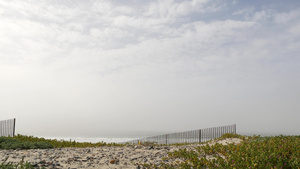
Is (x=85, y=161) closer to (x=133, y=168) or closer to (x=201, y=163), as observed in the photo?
(x=133, y=168)

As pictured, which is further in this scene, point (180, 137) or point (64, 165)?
point (180, 137)

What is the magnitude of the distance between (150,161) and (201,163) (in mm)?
1955

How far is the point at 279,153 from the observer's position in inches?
345

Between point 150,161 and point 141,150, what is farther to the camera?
point 141,150

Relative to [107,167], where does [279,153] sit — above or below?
above

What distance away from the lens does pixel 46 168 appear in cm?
848

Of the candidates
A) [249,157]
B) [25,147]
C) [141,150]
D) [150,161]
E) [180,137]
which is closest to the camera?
[249,157]

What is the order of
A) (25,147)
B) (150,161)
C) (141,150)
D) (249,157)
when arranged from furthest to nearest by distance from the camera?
(25,147) → (141,150) → (150,161) → (249,157)

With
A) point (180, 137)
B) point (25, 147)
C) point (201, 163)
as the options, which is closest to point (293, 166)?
point (201, 163)

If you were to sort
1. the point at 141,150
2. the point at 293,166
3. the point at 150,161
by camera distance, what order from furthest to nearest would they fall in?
the point at 141,150 < the point at 150,161 < the point at 293,166

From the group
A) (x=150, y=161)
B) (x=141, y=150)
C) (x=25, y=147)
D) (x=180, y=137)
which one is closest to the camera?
(x=150, y=161)

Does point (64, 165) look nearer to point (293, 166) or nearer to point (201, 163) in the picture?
point (201, 163)

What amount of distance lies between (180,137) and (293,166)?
16.4 metres

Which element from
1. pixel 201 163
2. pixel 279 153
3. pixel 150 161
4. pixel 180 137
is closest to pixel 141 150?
pixel 150 161
